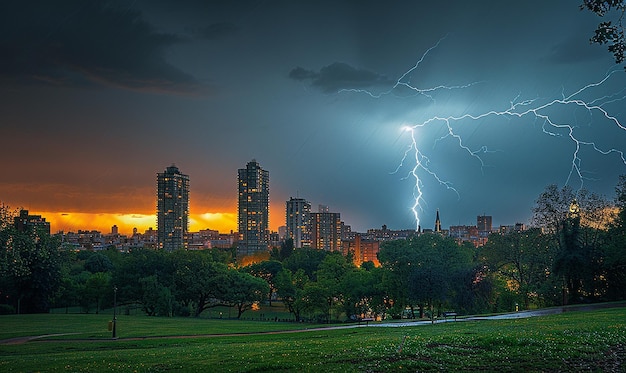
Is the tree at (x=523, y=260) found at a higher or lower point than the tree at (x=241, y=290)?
higher

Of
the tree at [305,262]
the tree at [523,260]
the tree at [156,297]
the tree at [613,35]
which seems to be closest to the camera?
the tree at [613,35]

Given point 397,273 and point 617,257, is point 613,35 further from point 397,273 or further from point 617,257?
point 397,273

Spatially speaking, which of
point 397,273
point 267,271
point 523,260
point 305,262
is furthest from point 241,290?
point 305,262

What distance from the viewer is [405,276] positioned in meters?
72.1

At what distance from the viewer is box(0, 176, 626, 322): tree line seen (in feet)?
189

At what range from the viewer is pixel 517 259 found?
71.8m

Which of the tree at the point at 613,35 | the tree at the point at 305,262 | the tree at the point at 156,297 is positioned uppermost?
the tree at the point at 613,35

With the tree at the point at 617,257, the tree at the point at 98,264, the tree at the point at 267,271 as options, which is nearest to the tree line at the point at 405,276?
the tree at the point at 617,257

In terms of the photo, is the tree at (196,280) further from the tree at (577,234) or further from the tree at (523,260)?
the tree at (577,234)

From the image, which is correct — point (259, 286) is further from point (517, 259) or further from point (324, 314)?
point (517, 259)

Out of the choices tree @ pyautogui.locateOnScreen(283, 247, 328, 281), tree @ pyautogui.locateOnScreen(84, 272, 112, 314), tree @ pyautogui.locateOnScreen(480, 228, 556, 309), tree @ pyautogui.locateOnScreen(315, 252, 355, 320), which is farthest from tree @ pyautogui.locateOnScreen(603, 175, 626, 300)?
tree @ pyautogui.locateOnScreen(283, 247, 328, 281)

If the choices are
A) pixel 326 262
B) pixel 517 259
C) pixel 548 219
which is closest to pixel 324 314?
pixel 326 262

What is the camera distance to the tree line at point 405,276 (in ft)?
189

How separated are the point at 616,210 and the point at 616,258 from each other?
32.7ft
